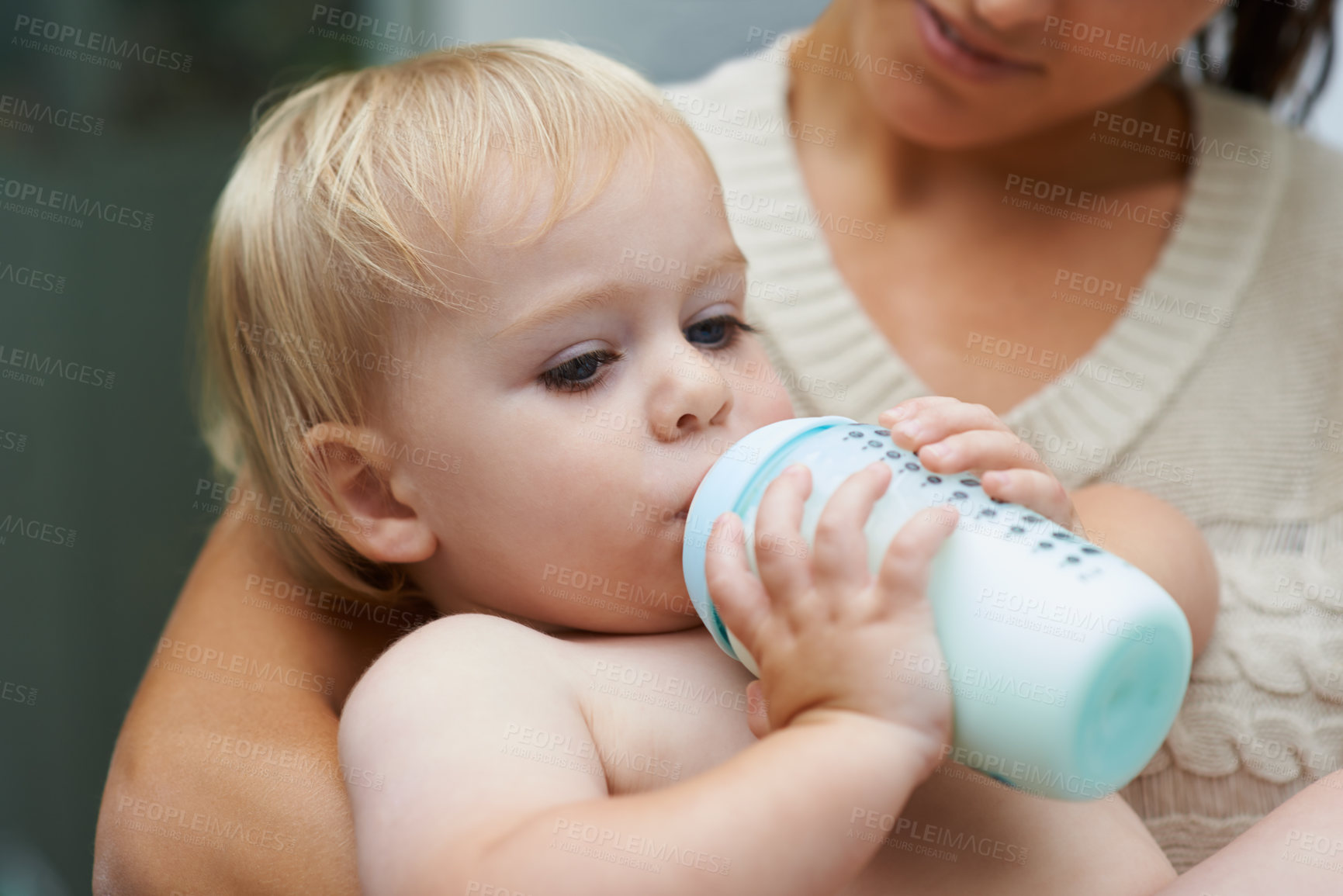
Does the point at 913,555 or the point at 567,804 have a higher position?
the point at 913,555

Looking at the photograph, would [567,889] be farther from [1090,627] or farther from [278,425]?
[278,425]

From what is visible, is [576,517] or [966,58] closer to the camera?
[576,517]

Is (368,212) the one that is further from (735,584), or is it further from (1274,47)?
(1274,47)

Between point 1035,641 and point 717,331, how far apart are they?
451 mm

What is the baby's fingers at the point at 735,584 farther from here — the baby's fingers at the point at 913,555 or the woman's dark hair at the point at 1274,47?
the woman's dark hair at the point at 1274,47

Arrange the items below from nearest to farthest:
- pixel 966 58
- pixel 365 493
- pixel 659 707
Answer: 1. pixel 659 707
2. pixel 365 493
3. pixel 966 58

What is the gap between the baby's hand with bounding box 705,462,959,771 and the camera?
0.66 metres

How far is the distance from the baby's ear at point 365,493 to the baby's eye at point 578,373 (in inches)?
6.5

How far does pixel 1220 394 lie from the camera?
1317 mm

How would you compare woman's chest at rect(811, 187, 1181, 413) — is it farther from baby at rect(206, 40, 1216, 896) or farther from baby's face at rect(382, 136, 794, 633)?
baby's face at rect(382, 136, 794, 633)

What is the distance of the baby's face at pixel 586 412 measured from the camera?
86 cm

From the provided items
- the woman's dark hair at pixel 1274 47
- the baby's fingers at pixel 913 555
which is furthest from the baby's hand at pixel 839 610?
the woman's dark hair at pixel 1274 47

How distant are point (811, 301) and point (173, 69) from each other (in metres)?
1.35

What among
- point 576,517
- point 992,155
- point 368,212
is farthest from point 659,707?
point 992,155
